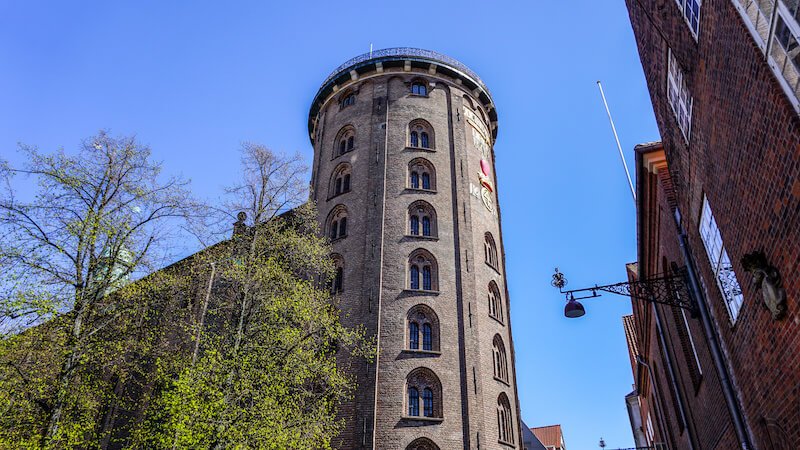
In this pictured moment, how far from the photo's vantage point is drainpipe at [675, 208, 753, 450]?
7918mm

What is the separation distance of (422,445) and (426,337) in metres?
4.21

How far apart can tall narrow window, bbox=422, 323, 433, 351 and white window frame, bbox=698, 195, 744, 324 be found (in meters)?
13.7

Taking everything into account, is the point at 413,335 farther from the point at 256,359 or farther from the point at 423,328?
the point at 256,359

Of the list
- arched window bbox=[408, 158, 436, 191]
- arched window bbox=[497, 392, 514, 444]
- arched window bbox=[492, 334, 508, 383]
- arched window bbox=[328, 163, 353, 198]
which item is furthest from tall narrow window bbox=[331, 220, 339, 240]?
arched window bbox=[497, 392, 514, 444]

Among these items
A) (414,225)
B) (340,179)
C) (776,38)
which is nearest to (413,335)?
(414,225)

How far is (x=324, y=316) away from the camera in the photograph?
53.6 ft

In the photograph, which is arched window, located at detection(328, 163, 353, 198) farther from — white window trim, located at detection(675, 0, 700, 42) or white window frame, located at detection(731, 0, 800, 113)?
white window frame, located at detection(731, 0, 800, 113)

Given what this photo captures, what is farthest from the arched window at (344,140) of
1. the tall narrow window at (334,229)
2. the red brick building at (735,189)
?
the red brick building at (735,189)

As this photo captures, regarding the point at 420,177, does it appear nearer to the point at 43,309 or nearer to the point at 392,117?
the point at 392,117

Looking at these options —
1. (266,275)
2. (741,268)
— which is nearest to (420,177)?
(266,275)

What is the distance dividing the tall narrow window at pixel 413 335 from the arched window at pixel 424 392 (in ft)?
3.29

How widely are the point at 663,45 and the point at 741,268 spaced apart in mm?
4352

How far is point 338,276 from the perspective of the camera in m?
23.5

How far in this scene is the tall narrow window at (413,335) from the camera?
67.7 ft
